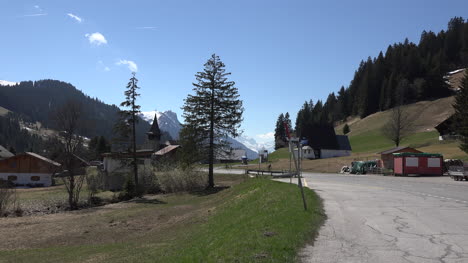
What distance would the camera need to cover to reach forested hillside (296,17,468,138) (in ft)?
419

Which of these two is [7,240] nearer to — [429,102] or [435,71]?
[429,102]

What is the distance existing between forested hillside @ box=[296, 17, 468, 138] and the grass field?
340 ft

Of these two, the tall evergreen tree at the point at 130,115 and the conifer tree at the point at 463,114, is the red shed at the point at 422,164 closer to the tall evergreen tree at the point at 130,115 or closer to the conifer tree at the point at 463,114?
the conifer tree at the point at 463,114

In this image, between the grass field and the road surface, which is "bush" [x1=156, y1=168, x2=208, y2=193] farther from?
the road surface

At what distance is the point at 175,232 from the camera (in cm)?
1928

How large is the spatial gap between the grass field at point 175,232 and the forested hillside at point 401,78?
340 ft

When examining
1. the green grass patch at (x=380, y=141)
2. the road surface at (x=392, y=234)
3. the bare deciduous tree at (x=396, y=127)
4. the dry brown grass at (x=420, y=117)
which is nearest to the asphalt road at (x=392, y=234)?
the road surface at (x=392, y=234)

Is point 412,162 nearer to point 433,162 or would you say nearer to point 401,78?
point 433,162

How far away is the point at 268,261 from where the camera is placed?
690cm

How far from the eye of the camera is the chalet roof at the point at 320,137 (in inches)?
3912

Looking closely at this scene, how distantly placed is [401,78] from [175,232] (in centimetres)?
13331

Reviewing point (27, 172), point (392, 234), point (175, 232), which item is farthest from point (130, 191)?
point (27, 172)

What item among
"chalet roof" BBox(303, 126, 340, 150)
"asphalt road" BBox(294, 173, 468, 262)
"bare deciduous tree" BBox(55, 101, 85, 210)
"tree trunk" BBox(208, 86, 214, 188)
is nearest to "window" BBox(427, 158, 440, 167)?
"tree trunk" BBox(208, 86, 214, 188)

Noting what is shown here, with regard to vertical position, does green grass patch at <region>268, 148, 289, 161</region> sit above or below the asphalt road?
above
